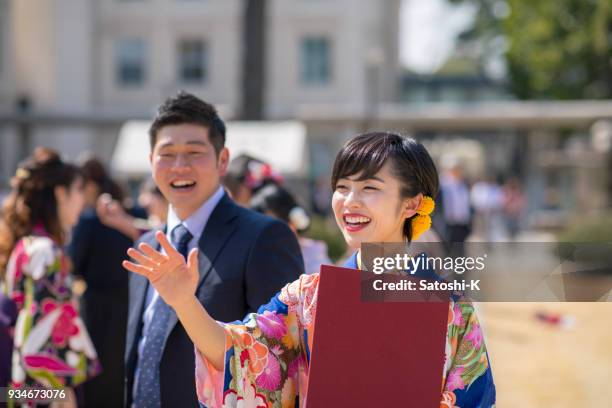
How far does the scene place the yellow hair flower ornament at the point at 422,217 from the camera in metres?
2.37

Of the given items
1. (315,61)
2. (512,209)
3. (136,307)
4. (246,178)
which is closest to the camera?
(136,307)

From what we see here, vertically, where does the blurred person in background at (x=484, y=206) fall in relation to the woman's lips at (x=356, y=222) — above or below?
above

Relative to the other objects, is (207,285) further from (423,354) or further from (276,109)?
(276,109)

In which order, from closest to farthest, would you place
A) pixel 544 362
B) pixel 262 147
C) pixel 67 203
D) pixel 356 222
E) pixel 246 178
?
pixel 356 222 → pixel 67 203 → pixel 246 178 → pixel 544 362 → pixel 262 147

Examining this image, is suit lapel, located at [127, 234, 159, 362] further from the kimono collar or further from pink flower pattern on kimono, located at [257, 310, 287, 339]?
the kimono collar

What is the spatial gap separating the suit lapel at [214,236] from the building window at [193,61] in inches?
1100

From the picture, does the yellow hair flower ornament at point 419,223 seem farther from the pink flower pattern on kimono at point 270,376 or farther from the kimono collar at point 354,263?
the pink flower pattern on kimono at point 270,376

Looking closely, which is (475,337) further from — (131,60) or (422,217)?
(131,60)

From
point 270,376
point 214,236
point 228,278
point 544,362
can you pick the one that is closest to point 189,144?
point 214,236

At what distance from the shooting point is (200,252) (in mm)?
3020

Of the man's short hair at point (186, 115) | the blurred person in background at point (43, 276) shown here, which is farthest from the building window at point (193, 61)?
the man's short hair at point (186, 115)

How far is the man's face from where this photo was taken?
3098 millimetres

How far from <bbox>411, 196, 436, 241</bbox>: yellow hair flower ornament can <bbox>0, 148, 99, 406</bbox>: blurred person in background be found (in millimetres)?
2153

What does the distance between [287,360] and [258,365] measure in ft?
0.30
